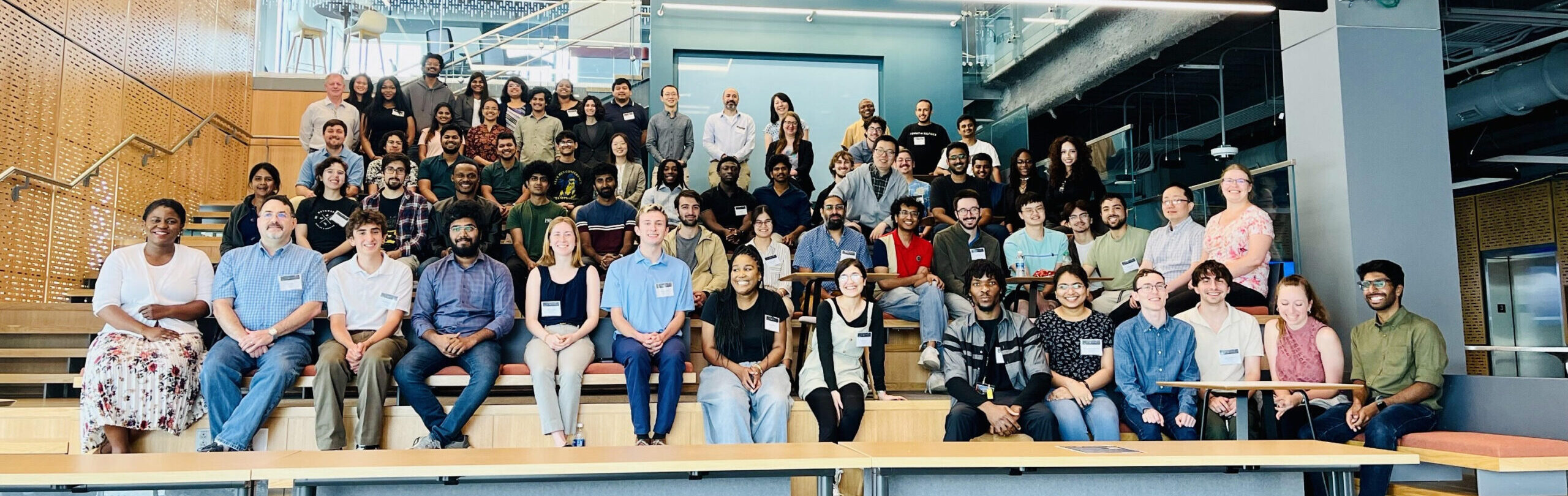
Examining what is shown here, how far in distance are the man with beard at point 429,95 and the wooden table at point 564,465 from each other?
6.36 m

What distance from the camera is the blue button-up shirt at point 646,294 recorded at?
17.4ft

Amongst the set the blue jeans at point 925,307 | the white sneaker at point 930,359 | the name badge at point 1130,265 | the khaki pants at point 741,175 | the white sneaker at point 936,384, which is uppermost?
the khaki pants at point 741,175

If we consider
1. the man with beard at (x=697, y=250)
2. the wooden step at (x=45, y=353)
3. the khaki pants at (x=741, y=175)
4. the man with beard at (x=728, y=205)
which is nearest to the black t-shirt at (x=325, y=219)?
the wooden step at (x=45, y=353)

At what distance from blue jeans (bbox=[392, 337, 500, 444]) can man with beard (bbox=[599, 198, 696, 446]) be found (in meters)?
0.64

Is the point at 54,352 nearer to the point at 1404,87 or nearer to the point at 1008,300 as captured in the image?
the point at 1008,300

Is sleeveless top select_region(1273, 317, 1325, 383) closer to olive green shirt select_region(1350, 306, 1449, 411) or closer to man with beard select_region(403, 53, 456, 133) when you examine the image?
olive green shirt select_region(1350, 306, 1449, 411)

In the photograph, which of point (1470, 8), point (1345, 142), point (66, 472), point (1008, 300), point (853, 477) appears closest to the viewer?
point (66, 472)

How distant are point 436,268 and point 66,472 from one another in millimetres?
2566

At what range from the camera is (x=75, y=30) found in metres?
7.47

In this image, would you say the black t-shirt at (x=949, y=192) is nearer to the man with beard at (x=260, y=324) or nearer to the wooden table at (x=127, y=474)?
the man with beard at (x=260, y=324)

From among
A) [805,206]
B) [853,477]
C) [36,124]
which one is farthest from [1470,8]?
[36,124]

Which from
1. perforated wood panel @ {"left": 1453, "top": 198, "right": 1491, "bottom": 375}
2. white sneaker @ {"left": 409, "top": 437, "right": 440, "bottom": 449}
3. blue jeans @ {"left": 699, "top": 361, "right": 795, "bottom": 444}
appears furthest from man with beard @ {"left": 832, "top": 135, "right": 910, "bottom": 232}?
perforated wood panel @ {"left": 1453, "top": 198, "right": 1491, "bottom": 375}

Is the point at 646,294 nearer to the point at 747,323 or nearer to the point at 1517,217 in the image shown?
the point at 747,323

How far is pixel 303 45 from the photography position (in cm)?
1075
